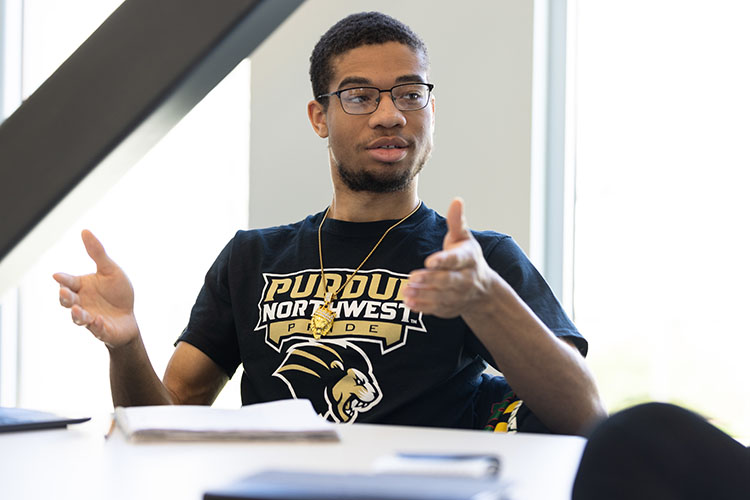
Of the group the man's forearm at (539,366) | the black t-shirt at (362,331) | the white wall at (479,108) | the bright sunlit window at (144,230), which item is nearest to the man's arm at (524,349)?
the man's forearm at (539,366)

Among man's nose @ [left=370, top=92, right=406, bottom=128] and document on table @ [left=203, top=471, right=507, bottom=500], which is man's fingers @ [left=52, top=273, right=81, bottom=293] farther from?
document on table @ [left=203, top=471, right=507, bottom=500]

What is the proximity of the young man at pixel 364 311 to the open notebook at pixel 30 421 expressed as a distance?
0.53 ft

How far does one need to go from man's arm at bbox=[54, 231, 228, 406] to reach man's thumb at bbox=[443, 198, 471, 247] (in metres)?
0.58

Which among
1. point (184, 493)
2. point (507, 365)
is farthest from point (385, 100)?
point (184, 493)

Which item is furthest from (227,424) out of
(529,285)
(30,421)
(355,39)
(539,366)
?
(355,39)

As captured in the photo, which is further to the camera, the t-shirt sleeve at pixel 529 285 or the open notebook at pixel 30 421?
the t-shirt sleeve at pixel 529 285

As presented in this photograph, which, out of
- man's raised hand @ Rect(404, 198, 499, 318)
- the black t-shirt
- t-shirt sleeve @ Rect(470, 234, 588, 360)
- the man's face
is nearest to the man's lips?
the man's face

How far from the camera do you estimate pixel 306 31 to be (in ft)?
9.33

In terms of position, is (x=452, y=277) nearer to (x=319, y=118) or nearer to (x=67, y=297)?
(x=67, y=297)

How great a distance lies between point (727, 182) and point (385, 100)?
1258 millimetres

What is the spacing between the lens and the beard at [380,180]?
5.69ft

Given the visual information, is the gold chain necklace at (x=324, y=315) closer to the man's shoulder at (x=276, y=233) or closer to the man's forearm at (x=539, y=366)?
the man's shoulder at (x=276, y=233)

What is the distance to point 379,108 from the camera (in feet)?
5.59

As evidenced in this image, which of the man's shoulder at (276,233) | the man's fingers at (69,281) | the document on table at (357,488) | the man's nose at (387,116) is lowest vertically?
the document on table at (357,488)
